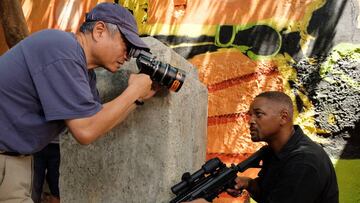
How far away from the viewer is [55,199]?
3781mm

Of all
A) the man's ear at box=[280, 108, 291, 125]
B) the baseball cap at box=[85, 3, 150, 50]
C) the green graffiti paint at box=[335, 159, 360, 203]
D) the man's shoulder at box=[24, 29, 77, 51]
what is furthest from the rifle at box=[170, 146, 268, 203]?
the green graffiti paint at box=[335, 159, 360, 203]

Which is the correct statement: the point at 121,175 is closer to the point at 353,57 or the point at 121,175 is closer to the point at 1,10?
the point at 353,57

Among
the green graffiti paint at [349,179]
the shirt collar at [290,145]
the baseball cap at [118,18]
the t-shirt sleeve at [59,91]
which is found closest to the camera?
the t-shirt sleeve at [59,91]

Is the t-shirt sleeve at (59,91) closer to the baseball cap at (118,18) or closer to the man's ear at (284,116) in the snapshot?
the baseball cap at (118,18)

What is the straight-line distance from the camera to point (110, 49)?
2.08 meters

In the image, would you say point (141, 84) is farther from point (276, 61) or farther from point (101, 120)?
point (276, 61)

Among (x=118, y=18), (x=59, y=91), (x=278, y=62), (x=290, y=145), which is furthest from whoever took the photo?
(x=278, y=62)

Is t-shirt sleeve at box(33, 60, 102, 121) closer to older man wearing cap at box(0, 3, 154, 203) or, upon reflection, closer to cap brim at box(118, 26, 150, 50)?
older man wearing cap at box(0, 3, 154, 203)

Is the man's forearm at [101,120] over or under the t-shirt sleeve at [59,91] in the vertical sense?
under

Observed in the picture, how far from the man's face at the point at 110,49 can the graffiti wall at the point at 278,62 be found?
80.7 inches

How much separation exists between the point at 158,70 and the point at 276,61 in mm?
2030

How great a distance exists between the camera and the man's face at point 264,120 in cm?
254

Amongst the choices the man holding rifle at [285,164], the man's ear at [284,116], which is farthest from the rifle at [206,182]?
the man's ear at [284,116]

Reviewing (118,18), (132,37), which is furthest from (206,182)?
(118,18)
